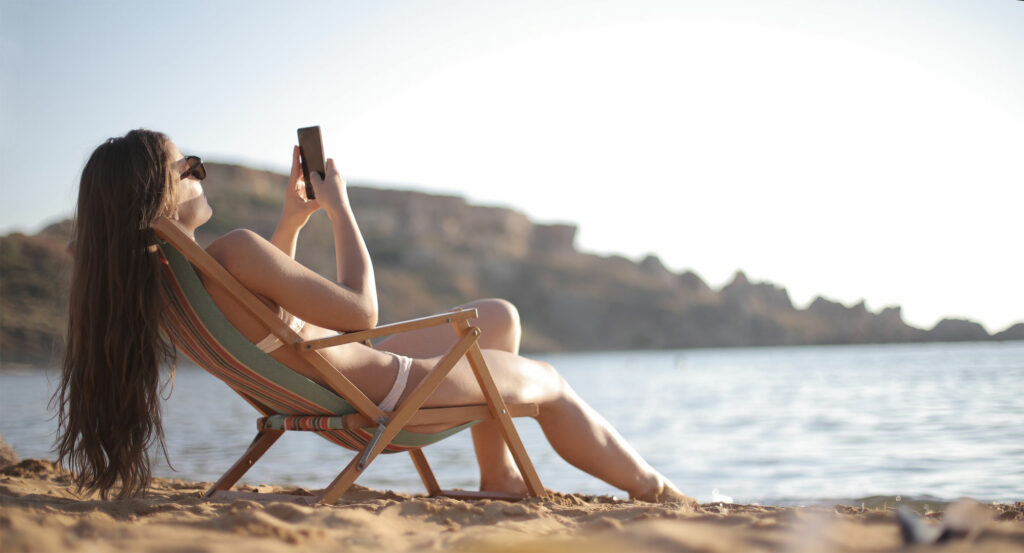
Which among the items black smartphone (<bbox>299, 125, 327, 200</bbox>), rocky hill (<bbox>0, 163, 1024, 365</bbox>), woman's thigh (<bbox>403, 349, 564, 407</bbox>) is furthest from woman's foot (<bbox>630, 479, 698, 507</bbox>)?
rocky hill (<bbox>0, 163, 1024, 365</bbox>)

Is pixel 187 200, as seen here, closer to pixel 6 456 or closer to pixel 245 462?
pixel 245 462

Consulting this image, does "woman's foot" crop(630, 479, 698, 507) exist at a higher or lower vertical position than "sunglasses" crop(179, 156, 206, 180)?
lower

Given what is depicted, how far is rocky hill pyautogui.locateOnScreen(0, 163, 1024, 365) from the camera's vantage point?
73.6 m

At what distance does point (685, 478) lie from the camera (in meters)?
5.62

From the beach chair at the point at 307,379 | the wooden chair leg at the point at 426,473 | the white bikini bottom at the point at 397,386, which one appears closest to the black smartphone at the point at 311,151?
the beach chair at the point at 307,379

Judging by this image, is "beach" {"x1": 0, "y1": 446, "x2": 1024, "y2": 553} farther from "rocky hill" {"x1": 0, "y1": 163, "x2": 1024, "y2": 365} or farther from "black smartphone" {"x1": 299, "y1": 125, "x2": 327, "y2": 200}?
"rocky hill" {"x1": 0, "y1": 163, "x2": 1024, "y2": 365}

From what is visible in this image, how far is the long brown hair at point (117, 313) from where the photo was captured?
1.92m

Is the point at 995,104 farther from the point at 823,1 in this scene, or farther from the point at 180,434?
the point at 180,434

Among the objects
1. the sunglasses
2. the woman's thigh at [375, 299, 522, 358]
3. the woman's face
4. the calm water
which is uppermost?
the sunglasses

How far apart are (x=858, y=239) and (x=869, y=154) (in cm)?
491

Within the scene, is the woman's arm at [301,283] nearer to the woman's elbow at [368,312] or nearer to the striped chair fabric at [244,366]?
the woman's elbow at [368,312]

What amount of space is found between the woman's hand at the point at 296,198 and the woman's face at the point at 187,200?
10.4 inches

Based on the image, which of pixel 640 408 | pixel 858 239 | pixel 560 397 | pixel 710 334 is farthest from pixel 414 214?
pixel 560 397

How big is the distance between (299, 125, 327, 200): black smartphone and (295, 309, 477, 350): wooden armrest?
19.7 inches
